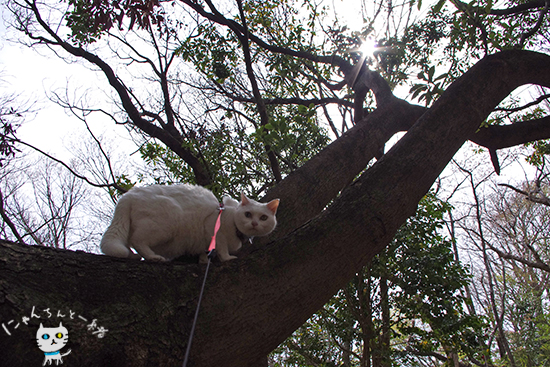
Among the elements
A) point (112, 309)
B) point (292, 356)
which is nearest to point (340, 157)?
point (112, 309)

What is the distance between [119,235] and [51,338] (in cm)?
92

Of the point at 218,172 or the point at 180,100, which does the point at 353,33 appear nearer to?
the point at 218,172

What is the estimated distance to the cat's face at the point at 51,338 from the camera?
3.33 ft

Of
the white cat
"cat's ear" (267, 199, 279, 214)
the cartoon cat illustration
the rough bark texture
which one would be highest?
"cat's ear" (267, 199, 279, 214)

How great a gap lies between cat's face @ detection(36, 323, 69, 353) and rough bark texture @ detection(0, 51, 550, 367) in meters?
0.02

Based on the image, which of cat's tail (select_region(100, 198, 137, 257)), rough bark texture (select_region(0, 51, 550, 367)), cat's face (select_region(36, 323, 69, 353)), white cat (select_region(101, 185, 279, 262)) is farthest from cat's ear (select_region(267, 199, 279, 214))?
cat's face (select_region(36, 323, 69, 353))

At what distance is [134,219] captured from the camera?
203cm

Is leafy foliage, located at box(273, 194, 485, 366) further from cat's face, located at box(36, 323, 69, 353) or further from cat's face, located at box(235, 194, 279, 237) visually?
cat's face, located at box(36, 323, 69, 353)

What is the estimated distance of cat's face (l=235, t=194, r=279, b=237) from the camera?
2383 millimetres

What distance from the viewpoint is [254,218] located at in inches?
94.6

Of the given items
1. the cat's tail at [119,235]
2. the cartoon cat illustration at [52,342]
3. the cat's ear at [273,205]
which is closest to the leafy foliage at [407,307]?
the cat's ear at [273,205]

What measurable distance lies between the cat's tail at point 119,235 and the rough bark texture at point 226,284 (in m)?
0.27

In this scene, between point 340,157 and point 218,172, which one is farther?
point 218,172

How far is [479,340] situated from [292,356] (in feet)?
9.47
